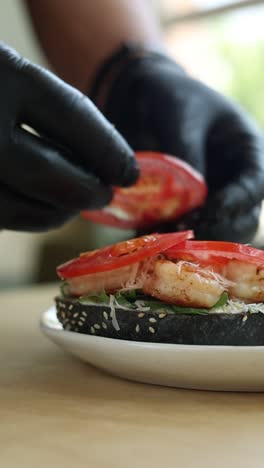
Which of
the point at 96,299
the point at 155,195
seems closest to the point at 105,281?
the point at 96,299

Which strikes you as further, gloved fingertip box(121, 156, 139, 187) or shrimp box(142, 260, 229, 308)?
gloved fingertip box(121, 156, 139, 187)

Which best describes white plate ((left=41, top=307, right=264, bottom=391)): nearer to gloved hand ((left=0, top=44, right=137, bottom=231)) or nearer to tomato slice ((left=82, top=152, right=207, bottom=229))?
gloved hand ((left=0, top=44, right=137, bottom=231))

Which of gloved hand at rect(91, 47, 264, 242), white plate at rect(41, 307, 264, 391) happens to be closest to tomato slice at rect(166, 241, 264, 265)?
white plate at rect(41, 307, 264, 391)

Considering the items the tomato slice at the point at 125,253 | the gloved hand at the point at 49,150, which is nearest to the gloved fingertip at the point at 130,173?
the gloved hand at the point at 49,150

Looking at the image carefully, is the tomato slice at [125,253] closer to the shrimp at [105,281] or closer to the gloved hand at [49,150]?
the shrimp at [105,281]

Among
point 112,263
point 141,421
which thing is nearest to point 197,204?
point 112,263

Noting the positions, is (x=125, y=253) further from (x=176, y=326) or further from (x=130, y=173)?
(x=130, y=173)
